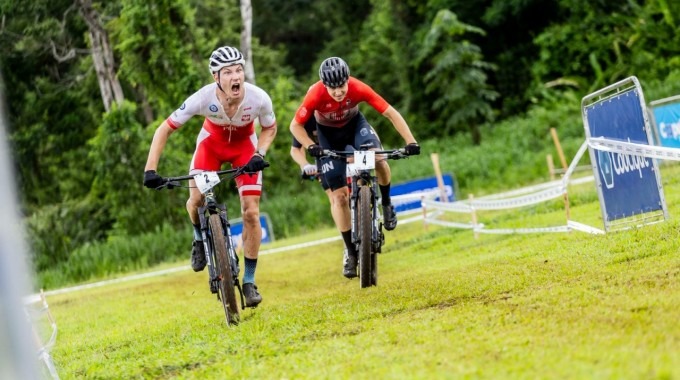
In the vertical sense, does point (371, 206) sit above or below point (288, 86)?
below

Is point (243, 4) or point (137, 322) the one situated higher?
point (243, 4)

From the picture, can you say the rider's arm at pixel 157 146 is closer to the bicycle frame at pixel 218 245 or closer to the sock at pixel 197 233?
the bicycle frame at pixel 218 245

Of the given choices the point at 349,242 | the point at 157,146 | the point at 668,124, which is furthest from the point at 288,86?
the point at 157,146

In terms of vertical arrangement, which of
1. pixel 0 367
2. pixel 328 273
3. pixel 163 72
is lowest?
pixel 328 273

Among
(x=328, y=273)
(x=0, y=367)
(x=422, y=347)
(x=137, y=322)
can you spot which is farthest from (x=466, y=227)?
(x=0, y=367)

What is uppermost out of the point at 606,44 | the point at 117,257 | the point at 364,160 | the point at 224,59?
the point at 606,44

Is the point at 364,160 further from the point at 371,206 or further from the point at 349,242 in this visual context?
the point at 349,242

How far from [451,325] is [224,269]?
2759mm

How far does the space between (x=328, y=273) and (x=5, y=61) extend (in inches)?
987

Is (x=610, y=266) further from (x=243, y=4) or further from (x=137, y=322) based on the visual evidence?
(x=243, y=4)

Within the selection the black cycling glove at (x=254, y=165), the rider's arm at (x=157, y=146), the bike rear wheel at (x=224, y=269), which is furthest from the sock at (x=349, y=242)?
the rider's arm at (x=157, y=146)

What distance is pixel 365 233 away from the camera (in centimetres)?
1059

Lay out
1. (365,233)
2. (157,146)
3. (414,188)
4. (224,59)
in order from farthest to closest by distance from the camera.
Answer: (414,188) < (365,233) < (157,146) < (224,59)

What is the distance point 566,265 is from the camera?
973 cm
